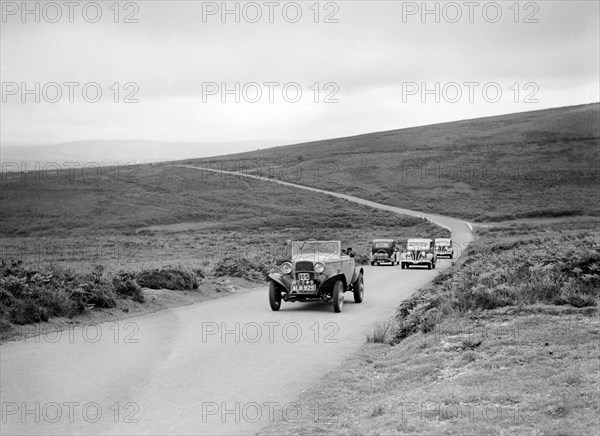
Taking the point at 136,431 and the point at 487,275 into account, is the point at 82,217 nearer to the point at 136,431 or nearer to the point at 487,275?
the point at 487,275

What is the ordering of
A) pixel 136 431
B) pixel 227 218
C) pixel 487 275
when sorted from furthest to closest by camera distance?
pixel 227 218 → pixel 487 275 → pixel 136 431

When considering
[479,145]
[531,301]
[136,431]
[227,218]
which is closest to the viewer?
[136,431]

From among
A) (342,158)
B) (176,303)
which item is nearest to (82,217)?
(342,158)

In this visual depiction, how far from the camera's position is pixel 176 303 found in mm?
20297

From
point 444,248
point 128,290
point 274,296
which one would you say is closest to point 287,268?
point 274,296

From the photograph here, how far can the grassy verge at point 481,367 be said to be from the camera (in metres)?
7.46

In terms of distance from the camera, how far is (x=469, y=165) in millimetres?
128375

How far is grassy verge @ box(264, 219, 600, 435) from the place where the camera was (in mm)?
7461

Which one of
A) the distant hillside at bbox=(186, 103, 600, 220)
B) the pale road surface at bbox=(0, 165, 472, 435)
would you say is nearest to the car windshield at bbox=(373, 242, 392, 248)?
the pale road surface at bbox=(0, 165, 472, 435)

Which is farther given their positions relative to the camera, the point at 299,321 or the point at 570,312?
the point at 299,321

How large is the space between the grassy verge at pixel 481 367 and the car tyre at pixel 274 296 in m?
3.99

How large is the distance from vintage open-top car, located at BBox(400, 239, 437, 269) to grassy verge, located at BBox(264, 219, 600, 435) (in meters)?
22.6

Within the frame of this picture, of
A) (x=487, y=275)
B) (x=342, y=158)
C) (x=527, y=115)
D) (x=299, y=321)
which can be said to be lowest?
(x=299, y=321)

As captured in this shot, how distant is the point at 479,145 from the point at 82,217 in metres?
82.5
